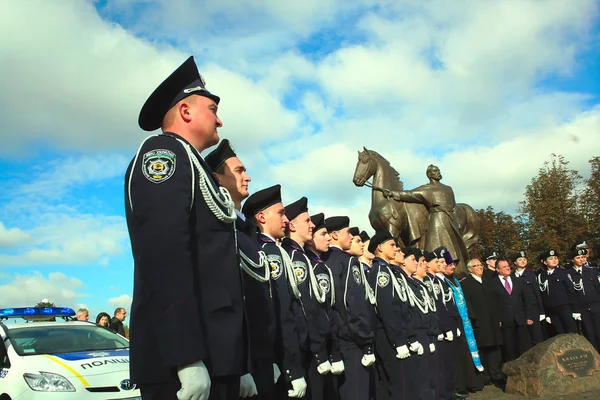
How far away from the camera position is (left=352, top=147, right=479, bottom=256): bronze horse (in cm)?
1301

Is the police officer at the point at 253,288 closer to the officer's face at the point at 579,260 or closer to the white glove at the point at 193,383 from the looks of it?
the white glove at the point at 193,383

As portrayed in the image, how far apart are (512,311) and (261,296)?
30.0ft

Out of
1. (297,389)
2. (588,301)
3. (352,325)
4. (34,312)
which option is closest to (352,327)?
(352,325)

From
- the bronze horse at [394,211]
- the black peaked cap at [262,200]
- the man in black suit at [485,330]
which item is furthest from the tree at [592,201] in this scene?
the black peaked cap at [262,200]

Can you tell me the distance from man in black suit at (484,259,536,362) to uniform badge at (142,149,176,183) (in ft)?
30.6

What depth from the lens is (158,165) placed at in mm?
2340

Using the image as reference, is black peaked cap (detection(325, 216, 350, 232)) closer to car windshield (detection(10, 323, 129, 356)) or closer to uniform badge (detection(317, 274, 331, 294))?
uniform badge (detection(317, 274, 331, 294))

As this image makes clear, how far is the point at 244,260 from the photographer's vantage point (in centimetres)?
312

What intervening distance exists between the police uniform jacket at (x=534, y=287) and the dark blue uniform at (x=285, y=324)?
8481 millimetres

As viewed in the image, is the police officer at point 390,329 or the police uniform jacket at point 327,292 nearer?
the police uniform jacket at point 327,292

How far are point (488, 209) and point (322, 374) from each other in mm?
37508

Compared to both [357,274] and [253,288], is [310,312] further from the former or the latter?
[253,288]

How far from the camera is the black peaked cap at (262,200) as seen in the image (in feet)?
15.0

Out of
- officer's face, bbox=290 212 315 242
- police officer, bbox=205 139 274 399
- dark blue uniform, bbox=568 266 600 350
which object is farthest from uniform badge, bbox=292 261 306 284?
dark blue uniform, bbox=568 266 600 350
